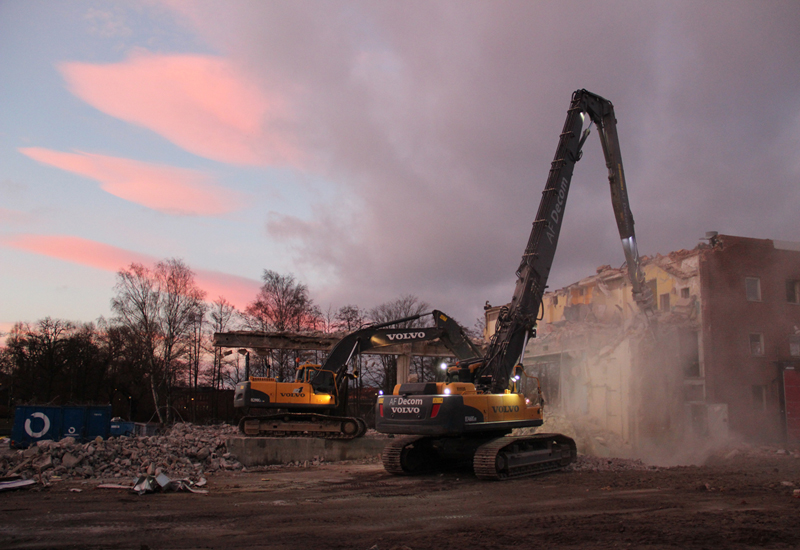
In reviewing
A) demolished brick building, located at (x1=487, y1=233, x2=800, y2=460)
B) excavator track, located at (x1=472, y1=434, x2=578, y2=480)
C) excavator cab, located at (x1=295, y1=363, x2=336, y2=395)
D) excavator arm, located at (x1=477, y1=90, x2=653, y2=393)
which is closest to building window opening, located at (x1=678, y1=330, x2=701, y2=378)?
demolished brick building, located at (x1=487, y1=233, x2=800, y2=460)

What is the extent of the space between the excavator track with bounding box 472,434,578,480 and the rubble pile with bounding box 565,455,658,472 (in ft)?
0.83

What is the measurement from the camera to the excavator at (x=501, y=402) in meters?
11.9

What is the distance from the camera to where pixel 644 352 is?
19688mm

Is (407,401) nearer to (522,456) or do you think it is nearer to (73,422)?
(522,456)

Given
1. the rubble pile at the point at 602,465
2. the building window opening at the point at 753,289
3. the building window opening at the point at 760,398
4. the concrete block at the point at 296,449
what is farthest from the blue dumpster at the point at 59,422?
the building window opening at the point at 753,289

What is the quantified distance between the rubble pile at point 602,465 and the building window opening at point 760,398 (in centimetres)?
1094

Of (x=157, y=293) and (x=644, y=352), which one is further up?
(x=157, y=293)

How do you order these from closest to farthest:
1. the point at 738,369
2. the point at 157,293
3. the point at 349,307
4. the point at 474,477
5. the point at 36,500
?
the point at 36,500 < the point at 474,477 < the point at 738,369 < the point at 157,293 < the point at 349,307

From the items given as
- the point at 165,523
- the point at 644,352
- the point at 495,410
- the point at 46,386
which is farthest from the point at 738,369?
the point at 46,386

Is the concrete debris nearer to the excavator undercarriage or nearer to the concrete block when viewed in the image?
the concrete block

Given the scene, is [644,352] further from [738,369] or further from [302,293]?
[302,293]

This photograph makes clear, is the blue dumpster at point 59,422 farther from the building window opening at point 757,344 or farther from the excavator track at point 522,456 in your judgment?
the building window opening at point 757,344

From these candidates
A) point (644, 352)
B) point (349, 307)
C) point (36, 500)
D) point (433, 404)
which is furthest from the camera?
point (349, 307)

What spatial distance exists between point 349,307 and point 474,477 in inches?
1583
